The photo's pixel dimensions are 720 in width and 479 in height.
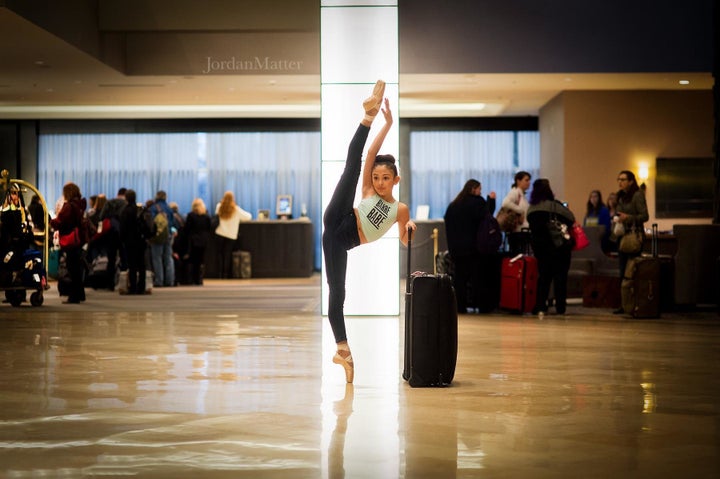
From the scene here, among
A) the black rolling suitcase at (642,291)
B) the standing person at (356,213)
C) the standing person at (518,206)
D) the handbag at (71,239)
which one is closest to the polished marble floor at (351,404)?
the standing person at (356,213)

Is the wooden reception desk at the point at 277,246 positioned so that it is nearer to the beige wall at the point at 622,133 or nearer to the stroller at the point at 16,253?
the beige wall at the point at 622,133

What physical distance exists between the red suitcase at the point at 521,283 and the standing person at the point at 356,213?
18.4 ft

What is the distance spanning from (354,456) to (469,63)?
12.1 metres

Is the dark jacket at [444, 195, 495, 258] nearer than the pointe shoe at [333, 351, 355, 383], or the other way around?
the pointe shoe at [333, 351, 355, 383]

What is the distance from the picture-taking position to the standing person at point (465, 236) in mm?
11789

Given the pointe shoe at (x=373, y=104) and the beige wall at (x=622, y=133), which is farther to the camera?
the beige wall at (x=622, y=133)

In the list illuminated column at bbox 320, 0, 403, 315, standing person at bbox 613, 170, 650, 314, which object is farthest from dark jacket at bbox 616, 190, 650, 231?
illuminated column at bbox 320, 0, 403, 315

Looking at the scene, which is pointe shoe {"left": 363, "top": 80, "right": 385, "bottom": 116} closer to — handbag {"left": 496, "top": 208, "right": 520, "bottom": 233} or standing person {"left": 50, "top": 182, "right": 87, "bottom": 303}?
handbag {"left": 496, "top": 208, "right": 520, "bottom": 233}

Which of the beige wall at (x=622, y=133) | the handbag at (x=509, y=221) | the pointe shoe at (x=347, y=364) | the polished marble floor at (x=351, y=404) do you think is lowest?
the polished marble floor at (x=351, y=404)

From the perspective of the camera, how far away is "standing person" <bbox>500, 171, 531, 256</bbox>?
12328 millimetres

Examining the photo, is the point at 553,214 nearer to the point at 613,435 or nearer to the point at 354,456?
the point at 613,435

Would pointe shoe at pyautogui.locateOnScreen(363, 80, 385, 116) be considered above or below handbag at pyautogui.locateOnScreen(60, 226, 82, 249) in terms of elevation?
above

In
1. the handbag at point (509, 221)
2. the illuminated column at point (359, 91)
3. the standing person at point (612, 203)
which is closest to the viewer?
the illuminated column at point (359, 91)

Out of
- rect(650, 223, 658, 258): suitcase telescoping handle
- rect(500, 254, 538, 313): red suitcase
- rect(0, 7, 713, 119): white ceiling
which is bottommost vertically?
rect(500, 254, 538, 313): red suitcase
